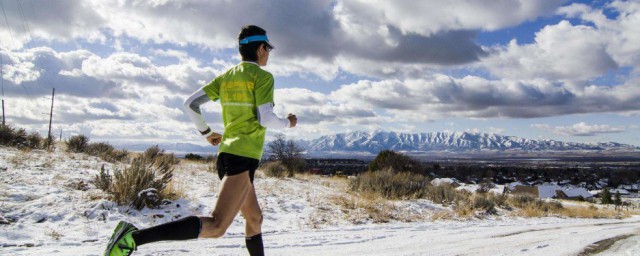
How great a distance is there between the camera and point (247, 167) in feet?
9.46

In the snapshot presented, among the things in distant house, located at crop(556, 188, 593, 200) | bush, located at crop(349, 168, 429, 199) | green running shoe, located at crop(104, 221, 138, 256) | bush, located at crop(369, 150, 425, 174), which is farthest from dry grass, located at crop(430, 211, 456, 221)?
distant house, located at crop(556, 188, 593, 200)

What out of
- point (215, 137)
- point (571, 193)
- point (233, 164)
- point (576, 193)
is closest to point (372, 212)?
point (215, 137)

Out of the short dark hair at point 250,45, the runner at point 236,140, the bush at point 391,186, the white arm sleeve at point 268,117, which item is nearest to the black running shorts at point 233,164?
the runner at point 236,140

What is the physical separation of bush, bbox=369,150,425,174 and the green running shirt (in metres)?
19.6

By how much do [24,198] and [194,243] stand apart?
3554 mm

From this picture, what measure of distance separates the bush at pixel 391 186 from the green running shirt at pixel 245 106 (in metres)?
8.91

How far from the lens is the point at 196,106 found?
330 cm

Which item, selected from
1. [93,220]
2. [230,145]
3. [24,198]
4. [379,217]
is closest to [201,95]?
[230,145]

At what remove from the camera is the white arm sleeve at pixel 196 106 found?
10.6 feet

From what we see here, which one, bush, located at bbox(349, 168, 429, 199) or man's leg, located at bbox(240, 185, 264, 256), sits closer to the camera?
man's leg, located at bbox(240, 185, 264, 256)

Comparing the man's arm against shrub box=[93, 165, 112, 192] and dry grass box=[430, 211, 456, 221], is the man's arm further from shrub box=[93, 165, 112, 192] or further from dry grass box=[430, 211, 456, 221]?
dry grass box=[430, 211, 456, 221]

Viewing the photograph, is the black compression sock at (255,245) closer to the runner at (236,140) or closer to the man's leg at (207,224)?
the runner at (236,140)

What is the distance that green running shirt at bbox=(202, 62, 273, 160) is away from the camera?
113 inches

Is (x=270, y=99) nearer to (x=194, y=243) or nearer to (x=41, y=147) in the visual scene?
(x=194, y=243)
